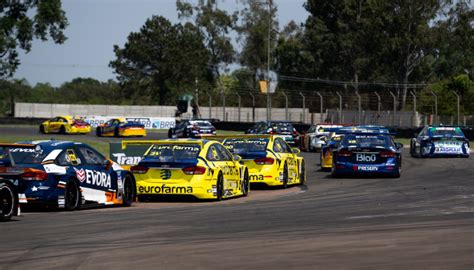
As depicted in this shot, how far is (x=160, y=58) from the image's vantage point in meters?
114

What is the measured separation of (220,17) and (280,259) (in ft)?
352

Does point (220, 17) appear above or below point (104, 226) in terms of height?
above

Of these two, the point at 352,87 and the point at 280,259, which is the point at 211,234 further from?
the point at 352,87

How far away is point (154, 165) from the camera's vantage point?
61.0 feet

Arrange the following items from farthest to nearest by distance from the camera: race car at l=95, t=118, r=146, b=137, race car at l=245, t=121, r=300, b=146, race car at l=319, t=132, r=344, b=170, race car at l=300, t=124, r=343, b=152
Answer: race car at l=95, t=118, r=146, b=137 → race car at l=245, t=121, r=300, b=146 → race car at l=300, t=124, r=343, b=152 → race car at l=319, t=132, r=344, b=170

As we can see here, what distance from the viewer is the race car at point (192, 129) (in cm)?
5594

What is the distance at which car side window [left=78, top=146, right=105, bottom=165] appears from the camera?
17297 mm

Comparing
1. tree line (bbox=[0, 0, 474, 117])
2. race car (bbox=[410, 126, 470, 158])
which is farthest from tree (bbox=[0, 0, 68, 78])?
race car (bbox=[410, 126, 470, 158])

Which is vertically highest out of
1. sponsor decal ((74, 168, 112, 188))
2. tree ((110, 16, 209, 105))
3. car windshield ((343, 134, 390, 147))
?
tree ((110, 16, 209, 105))

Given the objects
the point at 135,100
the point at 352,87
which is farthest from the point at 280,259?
the point at 135,100

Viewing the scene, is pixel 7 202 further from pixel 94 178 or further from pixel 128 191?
pixel 128 191

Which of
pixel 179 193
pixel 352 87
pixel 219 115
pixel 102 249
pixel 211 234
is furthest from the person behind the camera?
pixel 352 87

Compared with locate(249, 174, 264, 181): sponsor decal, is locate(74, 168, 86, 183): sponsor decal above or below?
above

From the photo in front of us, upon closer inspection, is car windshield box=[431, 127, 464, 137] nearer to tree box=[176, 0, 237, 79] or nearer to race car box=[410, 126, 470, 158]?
race car box=[410, 126, 470, 158]
